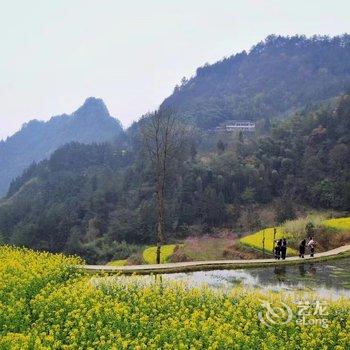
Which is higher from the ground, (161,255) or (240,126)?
(240,126)

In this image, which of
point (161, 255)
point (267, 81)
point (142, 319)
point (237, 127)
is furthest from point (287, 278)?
point (267, 81)

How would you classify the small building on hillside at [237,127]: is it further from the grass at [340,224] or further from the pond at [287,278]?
the pond at [287,278]

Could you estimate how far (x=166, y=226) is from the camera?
194ft

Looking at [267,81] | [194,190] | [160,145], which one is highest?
[267,81]

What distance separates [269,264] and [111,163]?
302 ft

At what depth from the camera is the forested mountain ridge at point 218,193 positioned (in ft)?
190

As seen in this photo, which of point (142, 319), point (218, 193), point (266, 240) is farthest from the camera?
point (218, 193)

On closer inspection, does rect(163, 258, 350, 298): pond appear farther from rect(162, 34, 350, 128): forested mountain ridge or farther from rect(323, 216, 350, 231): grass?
rect(162, 34, 350, 128): forested mountain ridge

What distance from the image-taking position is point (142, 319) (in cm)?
1111

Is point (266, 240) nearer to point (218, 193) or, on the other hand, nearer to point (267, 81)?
point (218, 193)

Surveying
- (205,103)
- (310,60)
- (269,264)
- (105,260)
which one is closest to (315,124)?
(105,260)

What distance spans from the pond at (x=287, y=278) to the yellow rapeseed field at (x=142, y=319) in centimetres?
283

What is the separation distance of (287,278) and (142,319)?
26.0 feet

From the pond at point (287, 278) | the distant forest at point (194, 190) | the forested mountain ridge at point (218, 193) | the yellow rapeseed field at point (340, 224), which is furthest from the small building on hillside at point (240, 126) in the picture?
the pond at point (287, 278)
